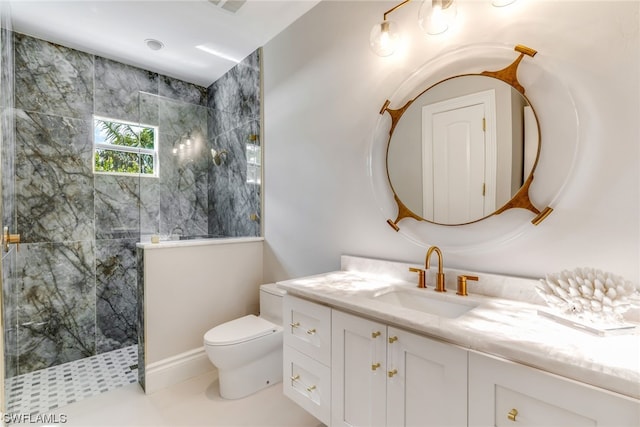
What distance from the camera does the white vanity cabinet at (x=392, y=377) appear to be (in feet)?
3.08

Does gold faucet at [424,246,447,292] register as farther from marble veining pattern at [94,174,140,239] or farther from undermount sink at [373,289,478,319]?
marble veining pattern at [94,174,140,239]

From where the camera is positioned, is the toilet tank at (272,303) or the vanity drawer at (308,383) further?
the toilet tank at (272,303)

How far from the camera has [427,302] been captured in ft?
4.56

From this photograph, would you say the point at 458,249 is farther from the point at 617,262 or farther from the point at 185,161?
the point at 185,161

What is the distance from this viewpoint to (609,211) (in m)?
1.07

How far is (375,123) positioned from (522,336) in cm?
131

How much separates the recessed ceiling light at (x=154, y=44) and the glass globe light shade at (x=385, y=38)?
2.03 m

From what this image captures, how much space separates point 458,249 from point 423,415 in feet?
2.44

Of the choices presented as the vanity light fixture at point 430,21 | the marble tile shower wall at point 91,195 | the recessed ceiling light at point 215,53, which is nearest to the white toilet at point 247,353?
the marble tile shower wall at point 91,195

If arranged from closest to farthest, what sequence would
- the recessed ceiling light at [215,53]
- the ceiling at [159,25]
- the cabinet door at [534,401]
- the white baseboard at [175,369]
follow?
the cabinet door at [534,401] < the white baseboard at [175,369] < the ceiling at [159,25] < the recessed ceiling light at [215,53]

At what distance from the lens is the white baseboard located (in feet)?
6.80

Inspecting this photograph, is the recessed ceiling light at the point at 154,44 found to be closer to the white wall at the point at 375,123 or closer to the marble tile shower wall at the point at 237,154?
the marble tile shower wall at the point at 237,154

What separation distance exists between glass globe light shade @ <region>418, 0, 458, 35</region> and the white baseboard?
2600 mm

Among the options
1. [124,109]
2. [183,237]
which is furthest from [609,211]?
[124,109]
